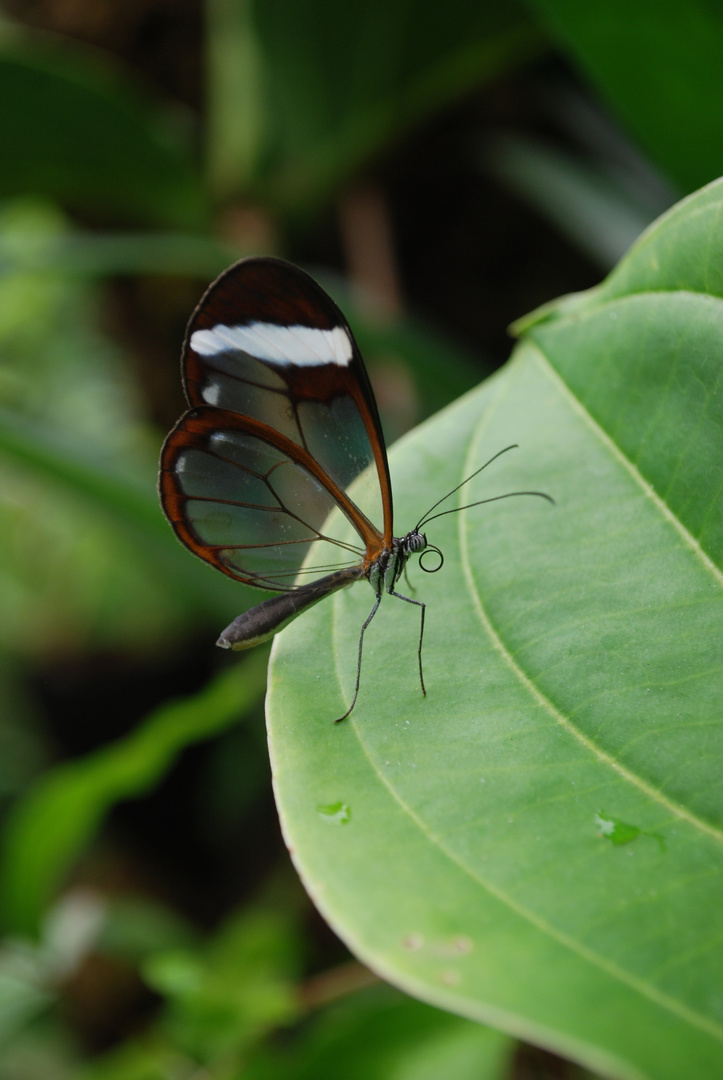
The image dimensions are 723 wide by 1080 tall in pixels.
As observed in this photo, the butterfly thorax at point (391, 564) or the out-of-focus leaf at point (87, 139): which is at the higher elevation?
the out-of-focus leaf at point (87, 139)

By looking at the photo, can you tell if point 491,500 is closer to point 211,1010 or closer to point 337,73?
point 211,1010

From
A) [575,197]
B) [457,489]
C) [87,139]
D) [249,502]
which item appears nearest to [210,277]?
[87,139]

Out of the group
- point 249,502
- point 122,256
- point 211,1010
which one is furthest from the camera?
point 122,256

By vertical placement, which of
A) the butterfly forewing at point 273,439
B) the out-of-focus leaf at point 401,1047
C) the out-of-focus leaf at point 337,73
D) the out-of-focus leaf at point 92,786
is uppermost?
the out-of-focus leaf at point 337,73

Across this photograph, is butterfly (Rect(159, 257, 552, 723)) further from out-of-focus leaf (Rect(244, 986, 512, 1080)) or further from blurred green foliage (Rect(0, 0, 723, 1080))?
out-of-focus leaf (Rect(244, 986, 512, 1080))

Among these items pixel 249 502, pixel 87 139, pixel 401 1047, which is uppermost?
pixel 87 139

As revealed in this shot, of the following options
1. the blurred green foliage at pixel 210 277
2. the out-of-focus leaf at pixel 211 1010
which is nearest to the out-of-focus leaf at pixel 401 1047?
the blurred green foliage at pixel 210 277

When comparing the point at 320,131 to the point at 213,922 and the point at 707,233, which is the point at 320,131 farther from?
the point at 213,922

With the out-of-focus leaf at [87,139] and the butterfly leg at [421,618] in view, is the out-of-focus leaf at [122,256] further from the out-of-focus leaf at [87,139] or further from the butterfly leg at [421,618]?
the butterfly leg at [421,618]
